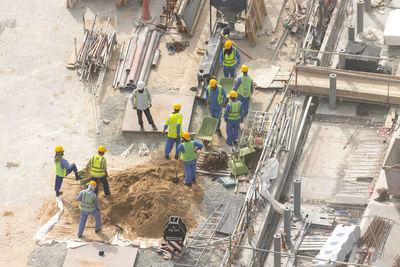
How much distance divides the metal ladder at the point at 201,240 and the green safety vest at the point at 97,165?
3411mm

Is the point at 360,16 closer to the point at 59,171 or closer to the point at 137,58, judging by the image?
the point at 137,58

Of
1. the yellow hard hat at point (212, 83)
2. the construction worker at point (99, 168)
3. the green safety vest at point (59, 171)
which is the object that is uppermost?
the yellow hard hat at point (212, 83)

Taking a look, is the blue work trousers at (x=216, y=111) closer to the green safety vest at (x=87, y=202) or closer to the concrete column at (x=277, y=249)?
the green safety vest at (x=87, y=202)

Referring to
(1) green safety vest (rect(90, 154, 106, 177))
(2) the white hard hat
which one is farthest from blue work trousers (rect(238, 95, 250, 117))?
(1) green safety vest (rect(90, 154, 106, 177))

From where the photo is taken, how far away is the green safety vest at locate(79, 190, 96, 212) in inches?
1024

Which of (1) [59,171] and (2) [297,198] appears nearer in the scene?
(2) [297,198]

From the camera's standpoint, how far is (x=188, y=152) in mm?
27562

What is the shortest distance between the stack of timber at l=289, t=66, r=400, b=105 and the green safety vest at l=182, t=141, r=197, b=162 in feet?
16.0

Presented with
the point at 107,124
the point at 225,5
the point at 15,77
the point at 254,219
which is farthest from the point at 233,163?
the point at 15,77

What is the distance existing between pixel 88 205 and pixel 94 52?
8.66m

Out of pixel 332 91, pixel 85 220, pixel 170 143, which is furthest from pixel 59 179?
pixel 332 91

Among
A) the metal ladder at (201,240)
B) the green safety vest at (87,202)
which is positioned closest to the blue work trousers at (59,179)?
the green safety vest at (87,202)

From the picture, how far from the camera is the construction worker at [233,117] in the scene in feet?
95.3

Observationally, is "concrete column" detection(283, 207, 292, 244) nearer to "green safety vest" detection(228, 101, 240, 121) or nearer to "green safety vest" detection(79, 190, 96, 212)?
"green safety vest" detection(228, 101, 240, 121)
